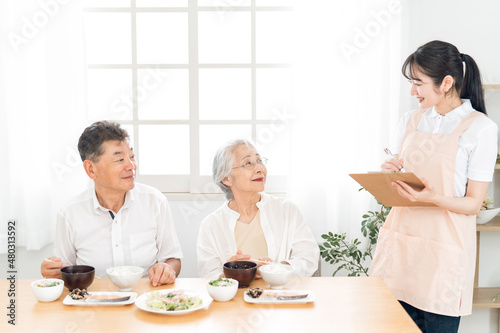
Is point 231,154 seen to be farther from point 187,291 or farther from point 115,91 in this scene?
point 115,91

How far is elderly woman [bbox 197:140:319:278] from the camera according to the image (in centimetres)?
248

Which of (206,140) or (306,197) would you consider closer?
(306,197)

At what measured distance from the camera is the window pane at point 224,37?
3353 mm

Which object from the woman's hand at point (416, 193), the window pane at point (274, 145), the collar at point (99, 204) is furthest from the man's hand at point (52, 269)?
the window pane at point (274, 145)

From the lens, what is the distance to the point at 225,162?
8.52 ft

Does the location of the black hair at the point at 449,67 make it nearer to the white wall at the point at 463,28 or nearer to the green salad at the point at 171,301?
the white wall at the point at 463,28

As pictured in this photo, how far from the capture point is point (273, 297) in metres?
1.79

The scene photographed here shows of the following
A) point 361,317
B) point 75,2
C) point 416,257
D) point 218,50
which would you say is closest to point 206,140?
point 218,50

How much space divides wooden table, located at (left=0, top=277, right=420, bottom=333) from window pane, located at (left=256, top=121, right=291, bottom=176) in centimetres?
155

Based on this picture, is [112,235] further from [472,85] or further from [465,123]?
[472,85]

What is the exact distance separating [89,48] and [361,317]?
251cm

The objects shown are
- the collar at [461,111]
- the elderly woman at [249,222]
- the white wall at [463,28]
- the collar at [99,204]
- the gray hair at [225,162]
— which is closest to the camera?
the collar at [461,111]

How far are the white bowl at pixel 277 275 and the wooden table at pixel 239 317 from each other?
0.11 metres

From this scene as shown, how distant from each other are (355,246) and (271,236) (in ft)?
2.53
